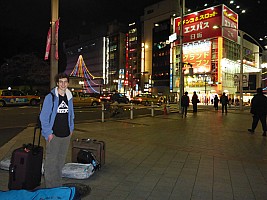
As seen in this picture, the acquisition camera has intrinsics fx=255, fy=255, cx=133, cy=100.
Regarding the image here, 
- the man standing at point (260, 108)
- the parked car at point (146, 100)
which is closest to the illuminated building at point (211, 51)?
the parked car at point (146, 100)

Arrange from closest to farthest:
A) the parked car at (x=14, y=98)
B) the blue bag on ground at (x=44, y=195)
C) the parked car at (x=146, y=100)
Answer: the blue bag on ground at (x=44, y=195), the parked car at (x=14, y=98), the parked car at (x=146, y=100)

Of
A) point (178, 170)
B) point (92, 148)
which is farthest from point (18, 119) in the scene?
point (178, 170)

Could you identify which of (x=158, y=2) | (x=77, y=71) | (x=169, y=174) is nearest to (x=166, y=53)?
(x=158, y=2)

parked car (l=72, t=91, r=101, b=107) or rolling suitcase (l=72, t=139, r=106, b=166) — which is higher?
parked car (l=72, t=91, r=101, b=107)

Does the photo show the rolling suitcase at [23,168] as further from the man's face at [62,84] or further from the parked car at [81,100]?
the parked car at [81,100]

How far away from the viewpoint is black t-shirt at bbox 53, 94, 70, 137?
376cm

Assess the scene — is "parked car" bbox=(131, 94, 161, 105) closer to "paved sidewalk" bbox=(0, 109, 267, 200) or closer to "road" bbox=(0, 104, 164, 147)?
"road" bbox=(0, 104, 164, 147)

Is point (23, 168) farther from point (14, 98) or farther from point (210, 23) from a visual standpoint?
point (210, 23)

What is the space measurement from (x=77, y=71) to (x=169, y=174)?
105668 mm

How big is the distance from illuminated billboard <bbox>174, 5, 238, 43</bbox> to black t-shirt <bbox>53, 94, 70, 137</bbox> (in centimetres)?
5452

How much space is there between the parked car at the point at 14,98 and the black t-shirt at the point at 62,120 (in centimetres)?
2624

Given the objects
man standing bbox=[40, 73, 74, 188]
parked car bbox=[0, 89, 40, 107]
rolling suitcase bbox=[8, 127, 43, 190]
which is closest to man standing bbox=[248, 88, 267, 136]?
man standing bbox=[40, 73, 74, 188]

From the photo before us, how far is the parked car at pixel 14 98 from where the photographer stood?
27.0 meters

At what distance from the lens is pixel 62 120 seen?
12.5 ft
